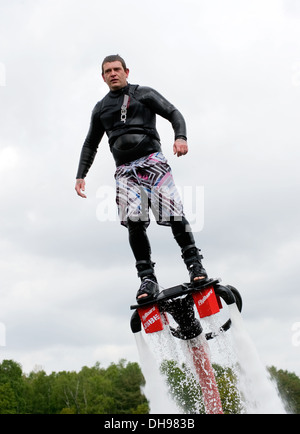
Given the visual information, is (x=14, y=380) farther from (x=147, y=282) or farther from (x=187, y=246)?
(x=187, y=246)

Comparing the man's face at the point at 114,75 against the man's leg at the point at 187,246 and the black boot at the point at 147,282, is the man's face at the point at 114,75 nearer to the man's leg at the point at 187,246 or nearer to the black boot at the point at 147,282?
the man's leg at the point at 187,246

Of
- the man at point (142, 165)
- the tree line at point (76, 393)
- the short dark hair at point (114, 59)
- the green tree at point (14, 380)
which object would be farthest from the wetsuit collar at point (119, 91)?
the green tree at point (14, 380)

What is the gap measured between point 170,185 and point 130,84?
5.26 feet

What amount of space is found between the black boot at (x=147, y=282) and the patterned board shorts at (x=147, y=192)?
593 millimetres

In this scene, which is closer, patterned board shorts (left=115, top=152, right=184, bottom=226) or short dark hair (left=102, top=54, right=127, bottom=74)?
patterned board shorts (left=115, top=152, right=184, bottom=226)

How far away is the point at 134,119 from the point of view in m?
8.17

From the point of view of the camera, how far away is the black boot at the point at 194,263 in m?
7.70

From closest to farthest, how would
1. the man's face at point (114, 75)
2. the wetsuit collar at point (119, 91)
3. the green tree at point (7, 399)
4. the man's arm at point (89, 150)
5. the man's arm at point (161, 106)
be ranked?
the man's arm at point (161, 106)
the man's face at point (114, 75)
the wetsuit collar at point (119, 91)
the man's arm at point (89, 150)
the green tree at point (7, 399)

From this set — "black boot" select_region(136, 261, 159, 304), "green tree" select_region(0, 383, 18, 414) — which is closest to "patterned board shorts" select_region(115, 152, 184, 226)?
"black boot" select_region(136, 261, 159, 304)

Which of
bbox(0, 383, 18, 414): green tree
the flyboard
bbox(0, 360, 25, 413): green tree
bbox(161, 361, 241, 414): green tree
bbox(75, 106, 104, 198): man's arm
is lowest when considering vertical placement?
bbox(161, 361, 241, 414): green tree

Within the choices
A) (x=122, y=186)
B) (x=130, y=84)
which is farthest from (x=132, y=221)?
(x=130, y=84)

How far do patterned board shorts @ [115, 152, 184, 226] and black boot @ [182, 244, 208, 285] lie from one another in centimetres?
45

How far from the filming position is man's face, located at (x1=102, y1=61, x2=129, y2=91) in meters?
8.15

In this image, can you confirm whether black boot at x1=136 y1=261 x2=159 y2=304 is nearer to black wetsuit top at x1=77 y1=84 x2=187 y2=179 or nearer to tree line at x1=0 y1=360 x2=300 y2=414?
black wetsuit top at x1=77 y1=84 x2=187 y2=179
